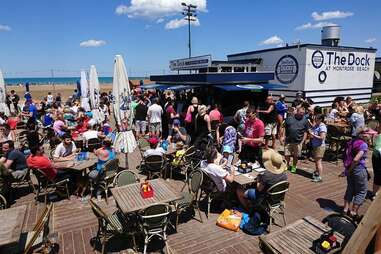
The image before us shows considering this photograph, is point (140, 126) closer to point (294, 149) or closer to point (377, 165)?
point (294, 149)

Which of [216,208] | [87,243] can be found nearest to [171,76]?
[216,208]

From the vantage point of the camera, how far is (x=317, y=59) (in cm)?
1482

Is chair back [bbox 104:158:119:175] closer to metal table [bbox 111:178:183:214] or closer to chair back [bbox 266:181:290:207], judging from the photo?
metal table [bbox 111:178:183:214]

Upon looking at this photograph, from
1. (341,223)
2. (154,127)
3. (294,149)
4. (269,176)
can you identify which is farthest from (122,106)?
(341,223)

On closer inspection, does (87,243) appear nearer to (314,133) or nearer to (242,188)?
(242,188)

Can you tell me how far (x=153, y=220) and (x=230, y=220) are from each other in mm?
1459

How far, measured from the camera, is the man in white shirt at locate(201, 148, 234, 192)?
4.68 metres

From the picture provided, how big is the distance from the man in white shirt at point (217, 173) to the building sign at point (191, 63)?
8.32 m

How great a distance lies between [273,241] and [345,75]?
16.4m

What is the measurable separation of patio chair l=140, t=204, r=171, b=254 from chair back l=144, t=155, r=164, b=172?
2.43 metres

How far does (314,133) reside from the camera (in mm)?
6520

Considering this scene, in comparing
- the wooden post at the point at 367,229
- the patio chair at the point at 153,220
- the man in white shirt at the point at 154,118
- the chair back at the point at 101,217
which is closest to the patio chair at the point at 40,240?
the chair back at the point at 101,217

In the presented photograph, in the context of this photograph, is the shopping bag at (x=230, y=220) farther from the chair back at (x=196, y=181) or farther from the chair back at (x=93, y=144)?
the chair back at (x=93, y=144)

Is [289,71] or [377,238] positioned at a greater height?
[289,71]
